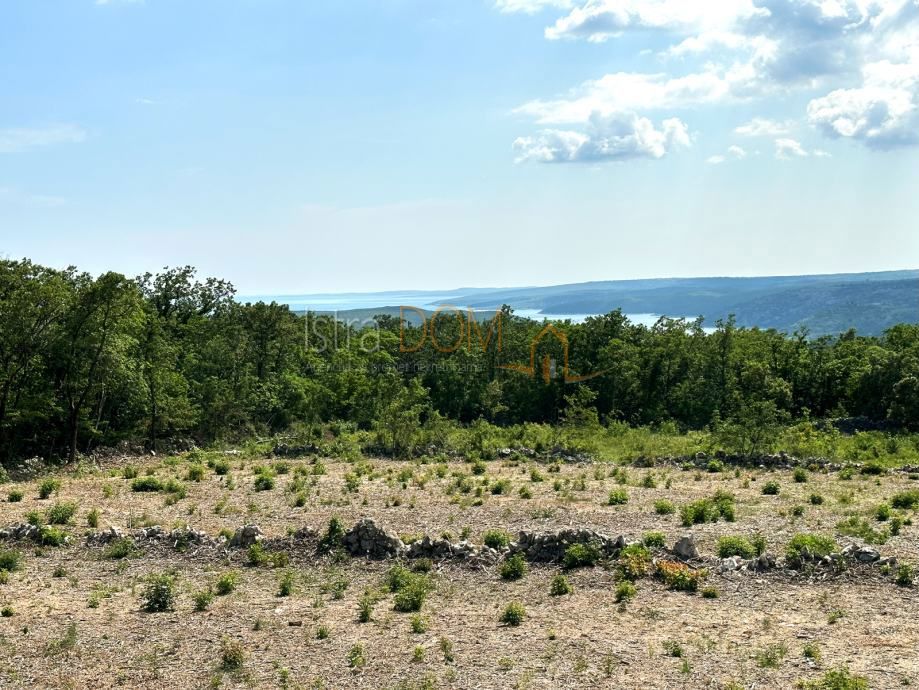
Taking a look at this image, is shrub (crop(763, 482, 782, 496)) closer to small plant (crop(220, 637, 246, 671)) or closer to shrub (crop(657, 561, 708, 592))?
shrub (crop(657, 561, 708, 592))

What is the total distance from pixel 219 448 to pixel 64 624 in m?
29.8

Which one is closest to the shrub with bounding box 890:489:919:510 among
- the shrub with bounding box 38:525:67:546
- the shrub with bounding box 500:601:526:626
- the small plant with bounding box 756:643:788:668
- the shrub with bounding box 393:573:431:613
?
the small plant with bounding box 756:643:788:668

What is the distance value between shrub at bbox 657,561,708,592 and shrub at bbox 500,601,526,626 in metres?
3.64

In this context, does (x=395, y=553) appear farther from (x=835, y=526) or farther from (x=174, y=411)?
(x=174, y=411)

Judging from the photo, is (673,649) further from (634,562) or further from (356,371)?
(356,371)

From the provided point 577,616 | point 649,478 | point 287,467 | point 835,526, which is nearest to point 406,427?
point 287,467

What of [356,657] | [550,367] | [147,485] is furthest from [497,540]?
[550,367]

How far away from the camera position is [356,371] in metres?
59.8

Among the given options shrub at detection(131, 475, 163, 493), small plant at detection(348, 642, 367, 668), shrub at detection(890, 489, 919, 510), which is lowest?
shrub at detection(131, 475, 163, 493)

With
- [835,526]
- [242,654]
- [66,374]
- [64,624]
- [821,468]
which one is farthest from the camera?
[66,374]

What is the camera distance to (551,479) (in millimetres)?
33219

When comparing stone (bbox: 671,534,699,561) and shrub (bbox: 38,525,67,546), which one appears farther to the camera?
shrub (bbox: 38,525,67,546)

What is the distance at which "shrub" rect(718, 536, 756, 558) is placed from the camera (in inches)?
767

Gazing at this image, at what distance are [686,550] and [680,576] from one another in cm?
154
